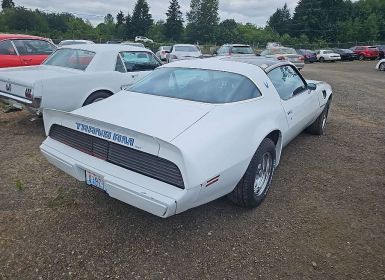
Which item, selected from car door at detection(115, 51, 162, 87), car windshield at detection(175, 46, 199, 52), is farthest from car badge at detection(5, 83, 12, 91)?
car windshield at detection(175, 46, 199, 52)

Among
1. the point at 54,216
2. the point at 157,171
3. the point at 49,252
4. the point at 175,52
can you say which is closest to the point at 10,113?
the point at 54,216

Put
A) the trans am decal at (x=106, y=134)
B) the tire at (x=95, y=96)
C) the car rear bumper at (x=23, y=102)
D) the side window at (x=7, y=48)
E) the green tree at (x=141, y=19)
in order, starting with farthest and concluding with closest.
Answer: the green tree at (x=141, y=19) < the side window at (x=7, y=48) < the tire at (x=95, y=96) < the car rear bumper at (x=23, y=102) < the trans am decal at (x=106, y=134)

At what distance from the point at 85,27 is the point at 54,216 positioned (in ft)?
288

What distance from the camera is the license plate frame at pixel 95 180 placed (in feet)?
9.71

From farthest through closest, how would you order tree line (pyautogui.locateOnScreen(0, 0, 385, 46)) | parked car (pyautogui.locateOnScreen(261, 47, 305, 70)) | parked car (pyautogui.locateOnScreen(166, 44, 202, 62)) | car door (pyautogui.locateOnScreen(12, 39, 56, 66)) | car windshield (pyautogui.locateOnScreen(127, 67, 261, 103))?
tree line (pyautogui.locateOnScreen(0, 0, 385, 46))
parked car (pyautogui.locateOnScreen(261, 47, 305, 70))
parked car (pyautogui.locateOnScreen(166, 44, 202, 62))
car door (pyautogui.locateOnScreen(12, 39, 56, 66))
car windshield (pyautogui.locateOnScreen(127, 67, 261, 103))

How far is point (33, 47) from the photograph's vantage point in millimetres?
8984

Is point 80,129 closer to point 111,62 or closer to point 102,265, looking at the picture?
point 102,265

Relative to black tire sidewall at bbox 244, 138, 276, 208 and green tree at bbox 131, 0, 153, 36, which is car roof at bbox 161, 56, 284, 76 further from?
green tree at bbox 131, 0, 153, 36

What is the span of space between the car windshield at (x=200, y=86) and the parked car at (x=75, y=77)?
1.87 metres

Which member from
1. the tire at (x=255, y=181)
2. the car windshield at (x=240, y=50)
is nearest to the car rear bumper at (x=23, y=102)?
the tire at (x=255, y=181)

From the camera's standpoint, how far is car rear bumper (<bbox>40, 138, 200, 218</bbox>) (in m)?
2.58

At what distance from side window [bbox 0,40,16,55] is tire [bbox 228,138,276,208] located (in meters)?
7.43

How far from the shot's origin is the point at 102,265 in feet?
9.00

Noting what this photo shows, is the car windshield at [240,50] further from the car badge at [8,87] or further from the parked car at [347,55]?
the parked car at [347,55]
